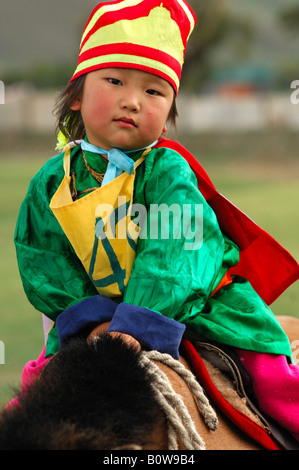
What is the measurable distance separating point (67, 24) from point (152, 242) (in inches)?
5752

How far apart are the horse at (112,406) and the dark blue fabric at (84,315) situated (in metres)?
0.07

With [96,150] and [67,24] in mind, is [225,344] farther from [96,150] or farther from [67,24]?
[67,24]

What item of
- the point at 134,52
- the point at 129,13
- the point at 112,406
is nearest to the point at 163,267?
the point at 112,406

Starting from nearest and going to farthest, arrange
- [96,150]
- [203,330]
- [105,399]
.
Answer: [105,399] → [203,330] → [96,150]

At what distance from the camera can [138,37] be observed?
1.95 meters

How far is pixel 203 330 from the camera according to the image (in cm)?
184

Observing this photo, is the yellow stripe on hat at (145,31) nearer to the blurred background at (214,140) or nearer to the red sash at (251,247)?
the red sash at (251,247)

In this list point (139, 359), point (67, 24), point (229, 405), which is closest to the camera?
point (139, 359)

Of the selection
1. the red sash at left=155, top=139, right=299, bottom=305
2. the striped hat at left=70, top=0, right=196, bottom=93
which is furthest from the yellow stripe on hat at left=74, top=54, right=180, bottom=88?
the red sash at left=155, top=139, right=299, bottom=305

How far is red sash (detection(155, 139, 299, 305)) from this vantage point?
205 cm

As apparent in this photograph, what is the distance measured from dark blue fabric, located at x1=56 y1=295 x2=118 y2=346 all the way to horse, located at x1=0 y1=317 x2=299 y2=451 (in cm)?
7

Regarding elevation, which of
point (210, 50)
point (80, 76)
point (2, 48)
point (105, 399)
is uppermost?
point (80, 76)

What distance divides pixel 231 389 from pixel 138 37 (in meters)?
0.93

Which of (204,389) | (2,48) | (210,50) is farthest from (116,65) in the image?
(2,48)
